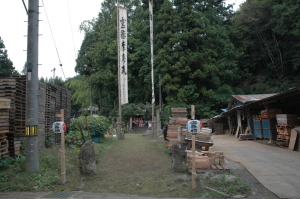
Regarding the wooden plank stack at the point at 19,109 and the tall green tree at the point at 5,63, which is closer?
the wooden plank stack at the point at 19,109

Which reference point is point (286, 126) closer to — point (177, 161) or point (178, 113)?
point (178, 113)

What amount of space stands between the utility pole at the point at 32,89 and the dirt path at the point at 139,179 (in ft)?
6.01

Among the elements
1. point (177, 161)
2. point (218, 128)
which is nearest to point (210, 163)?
point (177, 161)

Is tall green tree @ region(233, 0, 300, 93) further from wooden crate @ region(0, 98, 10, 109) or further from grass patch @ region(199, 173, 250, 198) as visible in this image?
wooden crate @ region(0, 98, 10, 109)

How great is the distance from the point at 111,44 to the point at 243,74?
1994cm

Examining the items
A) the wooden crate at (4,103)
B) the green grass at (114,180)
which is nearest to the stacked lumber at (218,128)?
the green grass at (114,180)

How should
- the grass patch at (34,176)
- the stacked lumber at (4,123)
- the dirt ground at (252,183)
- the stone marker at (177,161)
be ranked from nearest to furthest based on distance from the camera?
the dirt ground at (252,183) < the grass patch at (34,176) < the stacked lumber at (4,123) < the stone marker at (177,161)

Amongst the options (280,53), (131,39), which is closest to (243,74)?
(280,53)

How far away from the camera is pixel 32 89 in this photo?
317 inches

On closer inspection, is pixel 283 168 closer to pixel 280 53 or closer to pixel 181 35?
pixel 181 35

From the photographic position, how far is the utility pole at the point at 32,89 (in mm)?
7777

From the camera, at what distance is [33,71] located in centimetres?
815

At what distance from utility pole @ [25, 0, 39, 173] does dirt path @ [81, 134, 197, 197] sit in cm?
183

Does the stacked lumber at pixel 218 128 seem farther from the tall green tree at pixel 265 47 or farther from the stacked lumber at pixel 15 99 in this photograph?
the stacked lumber at pixel 15 99
